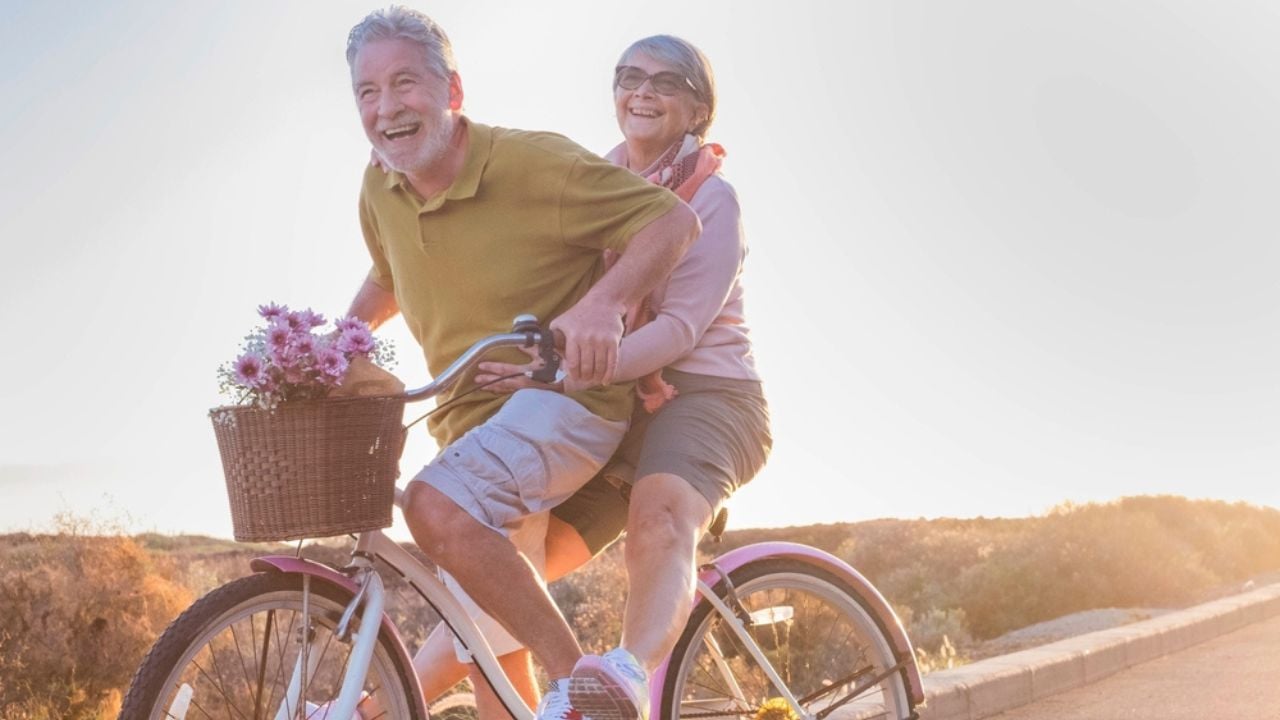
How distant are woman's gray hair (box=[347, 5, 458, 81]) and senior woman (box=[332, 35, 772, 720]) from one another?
79 centimetres

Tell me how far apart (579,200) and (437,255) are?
442 millimetres

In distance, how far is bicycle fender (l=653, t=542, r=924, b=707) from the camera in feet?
15.5

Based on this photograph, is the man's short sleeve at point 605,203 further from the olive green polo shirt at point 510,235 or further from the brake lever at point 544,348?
the brake lever at point 544,348

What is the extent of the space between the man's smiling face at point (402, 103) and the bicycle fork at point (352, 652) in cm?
109

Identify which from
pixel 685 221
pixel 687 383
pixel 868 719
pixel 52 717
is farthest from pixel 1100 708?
pixel 52 717

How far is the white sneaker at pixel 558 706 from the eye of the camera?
12.4ft

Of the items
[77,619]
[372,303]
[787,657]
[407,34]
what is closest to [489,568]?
[372,303]

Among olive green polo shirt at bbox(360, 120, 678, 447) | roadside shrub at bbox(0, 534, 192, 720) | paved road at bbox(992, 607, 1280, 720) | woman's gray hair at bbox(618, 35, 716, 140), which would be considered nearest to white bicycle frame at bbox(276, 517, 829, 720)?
olive green polo shirt at bbox(360, 120, 678, 447)

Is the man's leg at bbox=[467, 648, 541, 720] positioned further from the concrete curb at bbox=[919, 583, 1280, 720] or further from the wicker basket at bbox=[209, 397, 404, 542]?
the concrete curb at bbox=[919, 583, 1280, 720]

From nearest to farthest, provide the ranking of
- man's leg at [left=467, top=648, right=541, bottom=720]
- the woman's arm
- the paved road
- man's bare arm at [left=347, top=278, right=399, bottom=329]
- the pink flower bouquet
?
the pink flower bouquet < the woman's arm < man's leg at [left=467, top=648, right=541, bottom=720] < man's bare arm at [left=347, top=278, right=399, bottom=329] < the paved road

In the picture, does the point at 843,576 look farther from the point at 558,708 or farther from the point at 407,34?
the point at 407,34

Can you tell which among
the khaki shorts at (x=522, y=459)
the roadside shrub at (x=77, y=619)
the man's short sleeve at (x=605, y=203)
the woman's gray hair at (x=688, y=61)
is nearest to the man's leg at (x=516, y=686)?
the khaki shorts at (x=522, y=459)

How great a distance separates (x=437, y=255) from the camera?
4.14 meters

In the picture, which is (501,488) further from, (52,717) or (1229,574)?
(1229,574)
